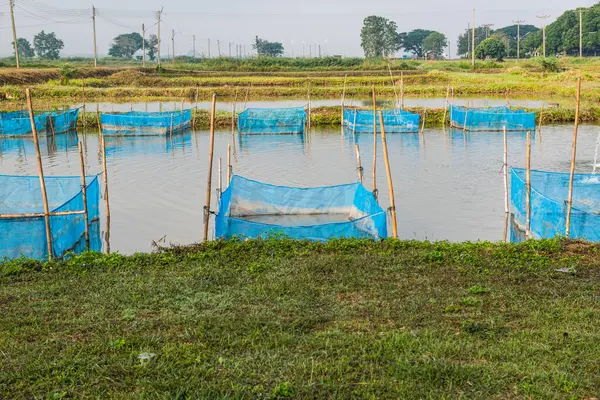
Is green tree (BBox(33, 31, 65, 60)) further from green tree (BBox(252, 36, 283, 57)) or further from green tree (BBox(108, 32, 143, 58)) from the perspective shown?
green tree (BBox(252, 36, 283, 57))

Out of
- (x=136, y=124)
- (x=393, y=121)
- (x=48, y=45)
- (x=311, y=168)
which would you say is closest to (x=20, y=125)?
(x=136, y=124)

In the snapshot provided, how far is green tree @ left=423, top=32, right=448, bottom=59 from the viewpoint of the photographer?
141625 millimetres

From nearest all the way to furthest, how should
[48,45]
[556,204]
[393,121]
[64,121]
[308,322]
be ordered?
[308,322]
[556,204]
[393,121]
[64,121]
[48,45]

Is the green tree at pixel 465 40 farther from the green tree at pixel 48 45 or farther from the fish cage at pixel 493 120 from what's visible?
the fish cage at pixel 493 120

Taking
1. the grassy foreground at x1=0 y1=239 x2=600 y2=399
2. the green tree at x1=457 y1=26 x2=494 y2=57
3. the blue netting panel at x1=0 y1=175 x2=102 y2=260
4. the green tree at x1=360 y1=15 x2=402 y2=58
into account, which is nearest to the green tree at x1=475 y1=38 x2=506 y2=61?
the green tree at x1=360 y1=15 x2=402 y2=58

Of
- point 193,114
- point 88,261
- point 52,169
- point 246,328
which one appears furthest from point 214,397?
point 193,114

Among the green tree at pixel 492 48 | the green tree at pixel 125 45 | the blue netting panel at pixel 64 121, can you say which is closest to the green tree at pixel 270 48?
the green tree at pixel 125 45

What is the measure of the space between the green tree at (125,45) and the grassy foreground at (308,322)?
138779 millimetres

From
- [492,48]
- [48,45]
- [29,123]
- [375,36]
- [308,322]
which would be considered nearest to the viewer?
[308,322]

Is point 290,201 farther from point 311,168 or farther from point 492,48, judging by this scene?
point 492,48

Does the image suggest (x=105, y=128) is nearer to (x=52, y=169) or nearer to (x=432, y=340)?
(x=52, y=169)

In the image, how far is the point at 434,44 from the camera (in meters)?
142

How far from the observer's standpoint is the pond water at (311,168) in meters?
13.0

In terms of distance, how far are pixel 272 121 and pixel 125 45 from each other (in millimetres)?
120306
